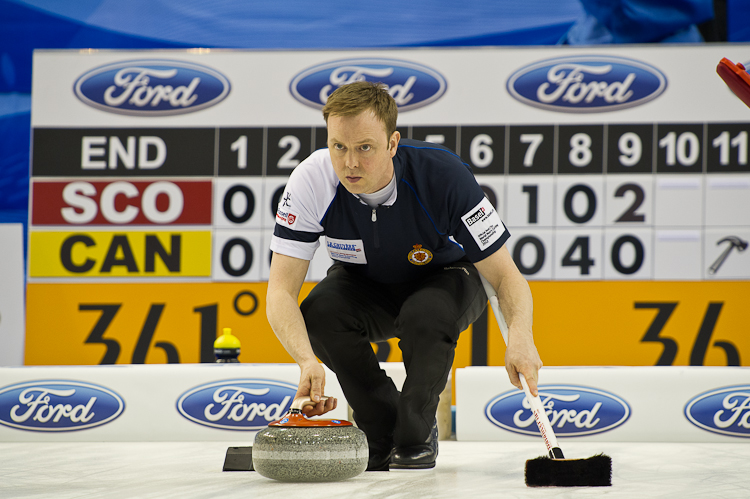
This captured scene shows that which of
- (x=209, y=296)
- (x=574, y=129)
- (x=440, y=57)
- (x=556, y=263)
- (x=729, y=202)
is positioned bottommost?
(x=209, y=296)

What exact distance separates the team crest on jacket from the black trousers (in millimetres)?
40

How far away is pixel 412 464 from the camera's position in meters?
1.50

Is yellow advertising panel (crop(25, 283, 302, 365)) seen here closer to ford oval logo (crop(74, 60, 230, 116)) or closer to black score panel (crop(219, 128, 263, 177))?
black score panel (crop(219, 128, 263, 177))

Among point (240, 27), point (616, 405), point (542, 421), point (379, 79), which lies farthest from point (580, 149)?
point (542, 421)

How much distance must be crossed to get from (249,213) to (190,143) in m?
0.47

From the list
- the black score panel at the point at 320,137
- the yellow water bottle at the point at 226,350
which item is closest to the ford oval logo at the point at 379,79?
the black score panel at the point at 320,137

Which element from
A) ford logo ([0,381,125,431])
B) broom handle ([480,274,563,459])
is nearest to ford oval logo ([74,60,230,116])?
ford logo ([0,381,125,431])

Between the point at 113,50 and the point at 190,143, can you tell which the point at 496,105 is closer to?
the point at 190,143

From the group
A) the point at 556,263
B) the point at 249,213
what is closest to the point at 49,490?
the point at 249,213

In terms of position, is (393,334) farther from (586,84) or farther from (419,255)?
(586,84)

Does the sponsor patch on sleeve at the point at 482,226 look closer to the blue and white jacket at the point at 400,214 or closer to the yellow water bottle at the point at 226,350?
the blue and white jacket at the point at 400,214

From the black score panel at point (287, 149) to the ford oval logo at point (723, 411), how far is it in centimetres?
207

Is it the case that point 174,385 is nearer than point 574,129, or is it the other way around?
point 174,385

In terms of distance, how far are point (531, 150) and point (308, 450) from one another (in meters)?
2.53
